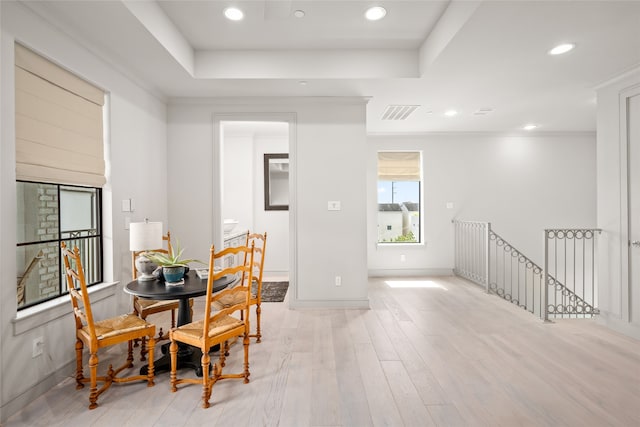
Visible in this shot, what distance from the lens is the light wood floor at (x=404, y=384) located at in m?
1.92

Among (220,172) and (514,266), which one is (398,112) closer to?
(220,172)

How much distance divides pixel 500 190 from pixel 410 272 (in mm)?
2378

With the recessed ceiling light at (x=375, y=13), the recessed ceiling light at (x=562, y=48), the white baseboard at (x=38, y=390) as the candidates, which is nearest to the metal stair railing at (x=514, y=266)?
the recessed ceiling light at (x=562, y=48)

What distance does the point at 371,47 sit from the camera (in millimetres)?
3412

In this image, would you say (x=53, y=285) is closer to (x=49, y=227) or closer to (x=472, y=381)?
(x=49, y=227)

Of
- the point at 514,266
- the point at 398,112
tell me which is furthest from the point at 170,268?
the point at 514,266

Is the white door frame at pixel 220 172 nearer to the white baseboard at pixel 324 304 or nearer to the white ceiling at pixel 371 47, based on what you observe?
the white baseboard at pixel 324 304

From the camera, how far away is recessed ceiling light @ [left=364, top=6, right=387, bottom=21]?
8.95ft

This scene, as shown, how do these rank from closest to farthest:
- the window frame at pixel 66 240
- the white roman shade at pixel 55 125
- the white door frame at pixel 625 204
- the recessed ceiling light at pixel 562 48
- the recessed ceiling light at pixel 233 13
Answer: the white roman shade at pixel 55 125 → the window frame at pixel 66 240 → the recessed ceiling light at pixel 233 13 → the recessed ceiling light at pixel 562 48 → the white door frame at pixel 625 204

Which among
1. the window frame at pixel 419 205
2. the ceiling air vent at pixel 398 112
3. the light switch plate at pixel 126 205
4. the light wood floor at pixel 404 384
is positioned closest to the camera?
the light wood floor at pixel 404 384

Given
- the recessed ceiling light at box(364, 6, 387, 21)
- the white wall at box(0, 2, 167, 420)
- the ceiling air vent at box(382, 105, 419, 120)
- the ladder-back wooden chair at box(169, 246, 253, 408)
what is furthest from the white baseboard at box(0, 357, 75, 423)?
the ceiling air vent at box(382, 105, 419, 120)

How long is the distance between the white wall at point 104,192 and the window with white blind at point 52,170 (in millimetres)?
95

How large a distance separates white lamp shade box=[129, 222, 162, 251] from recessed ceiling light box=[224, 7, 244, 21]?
76.9 inches

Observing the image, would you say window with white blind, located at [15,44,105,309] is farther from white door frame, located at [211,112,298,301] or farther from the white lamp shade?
white door frame, located at [211,112,298,301]
